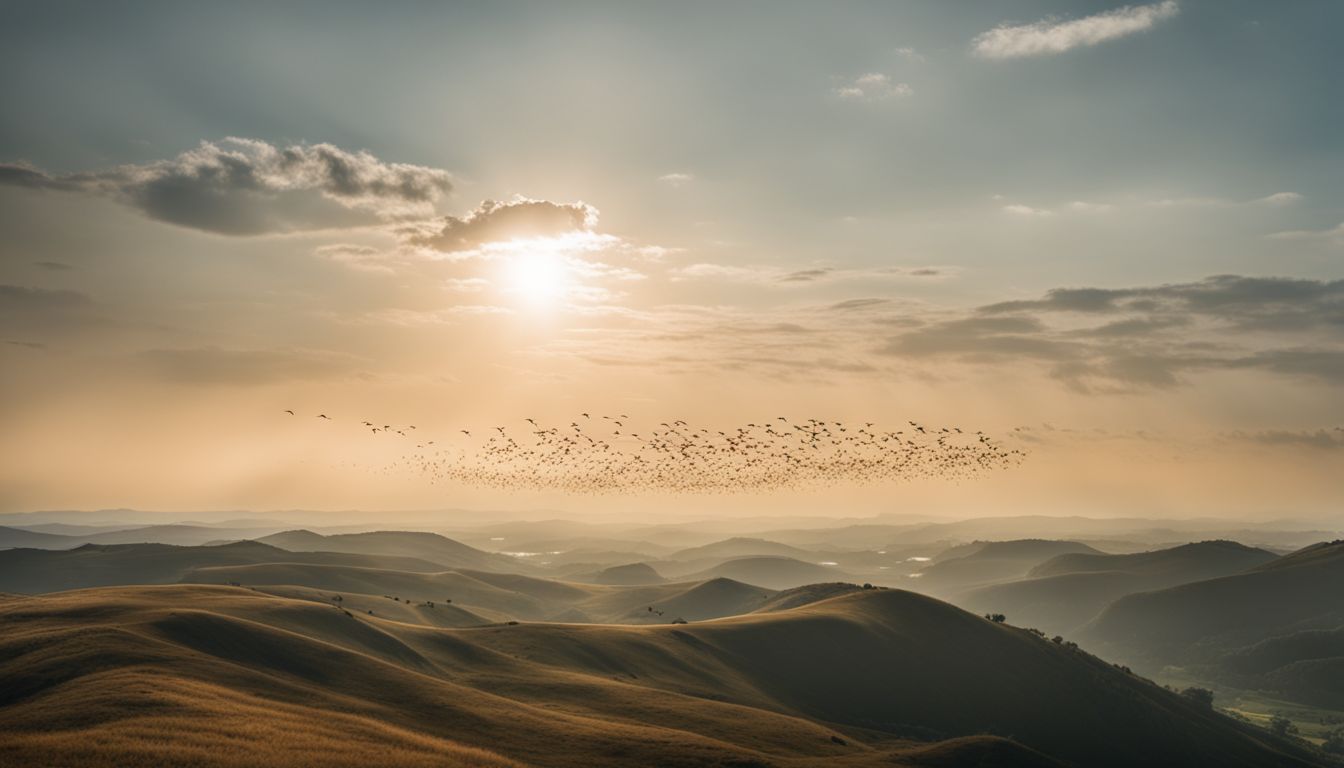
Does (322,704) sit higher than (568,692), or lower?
higher

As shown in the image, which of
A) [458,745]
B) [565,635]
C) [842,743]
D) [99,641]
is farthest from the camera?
[565,635]

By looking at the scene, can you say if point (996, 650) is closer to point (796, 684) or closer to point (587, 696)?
point (796, 684)

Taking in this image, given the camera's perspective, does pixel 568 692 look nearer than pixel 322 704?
No

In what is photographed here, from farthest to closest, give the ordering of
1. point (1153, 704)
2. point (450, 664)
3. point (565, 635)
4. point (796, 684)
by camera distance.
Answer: point (1153, 704) < point (796, 684) < point (565, 635) < point (450, 664)

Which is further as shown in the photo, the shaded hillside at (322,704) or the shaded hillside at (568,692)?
the shaded hillside at (568,692)

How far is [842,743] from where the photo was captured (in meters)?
100

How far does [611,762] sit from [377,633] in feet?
182

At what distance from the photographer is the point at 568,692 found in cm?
10156

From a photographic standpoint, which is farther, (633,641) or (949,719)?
(949,719)

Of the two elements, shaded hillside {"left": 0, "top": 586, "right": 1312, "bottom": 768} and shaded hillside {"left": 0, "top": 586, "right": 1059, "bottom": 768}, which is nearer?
shaded hillside {"left": 0, "top": 586, "right": 1059, "bottom": 768}

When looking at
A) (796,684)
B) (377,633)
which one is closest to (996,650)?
(796,684)

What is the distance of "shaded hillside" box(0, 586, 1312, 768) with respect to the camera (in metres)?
58.3

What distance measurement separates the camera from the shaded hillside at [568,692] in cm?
5834

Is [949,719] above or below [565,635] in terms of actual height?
below
